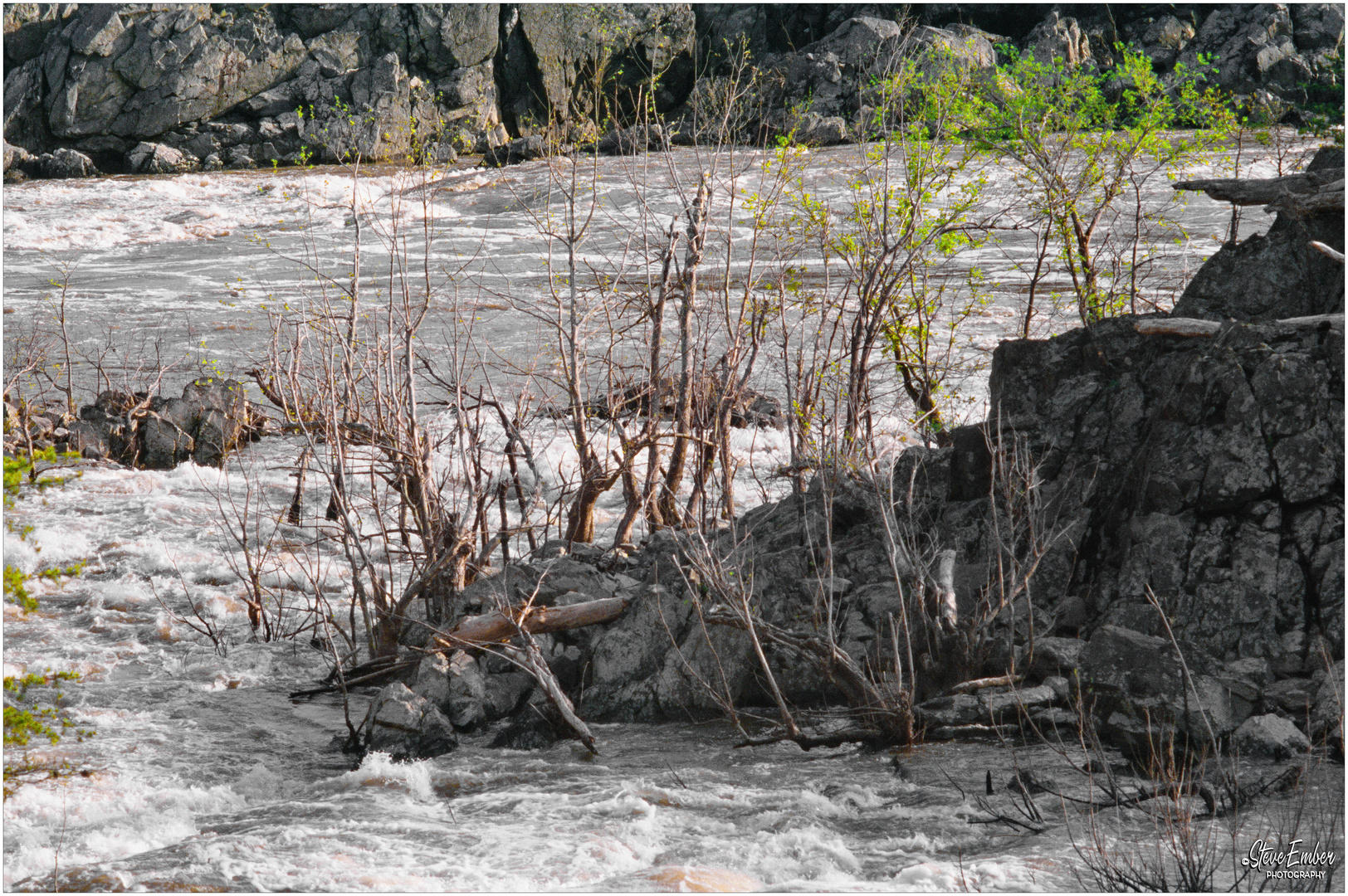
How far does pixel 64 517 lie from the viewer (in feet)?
51.2

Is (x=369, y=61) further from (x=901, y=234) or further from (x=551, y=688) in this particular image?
(x=551, y=688)

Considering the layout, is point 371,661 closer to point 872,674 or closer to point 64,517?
point 872,674

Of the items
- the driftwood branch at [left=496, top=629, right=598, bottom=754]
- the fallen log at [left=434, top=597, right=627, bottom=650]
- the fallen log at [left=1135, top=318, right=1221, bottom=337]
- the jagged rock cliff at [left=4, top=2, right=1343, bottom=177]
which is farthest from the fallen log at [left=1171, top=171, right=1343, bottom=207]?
the jagged rock cliff at [left=4, top=2, right=1343, bottom=177]

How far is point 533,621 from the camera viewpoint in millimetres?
9711

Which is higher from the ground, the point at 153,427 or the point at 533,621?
the point at 153,427

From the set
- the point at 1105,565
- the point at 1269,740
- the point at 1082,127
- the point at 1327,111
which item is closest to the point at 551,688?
the point at 1105,565

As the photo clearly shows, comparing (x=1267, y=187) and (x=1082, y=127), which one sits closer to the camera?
(x=1267, y=187)

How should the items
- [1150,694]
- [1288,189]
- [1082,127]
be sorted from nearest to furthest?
[1150,694], [1288,189], [1082,127]

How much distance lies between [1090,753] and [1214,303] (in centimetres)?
452

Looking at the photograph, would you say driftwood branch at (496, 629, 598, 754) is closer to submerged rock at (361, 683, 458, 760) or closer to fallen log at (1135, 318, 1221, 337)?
submerged rock at (361, 683, 458, 760)
